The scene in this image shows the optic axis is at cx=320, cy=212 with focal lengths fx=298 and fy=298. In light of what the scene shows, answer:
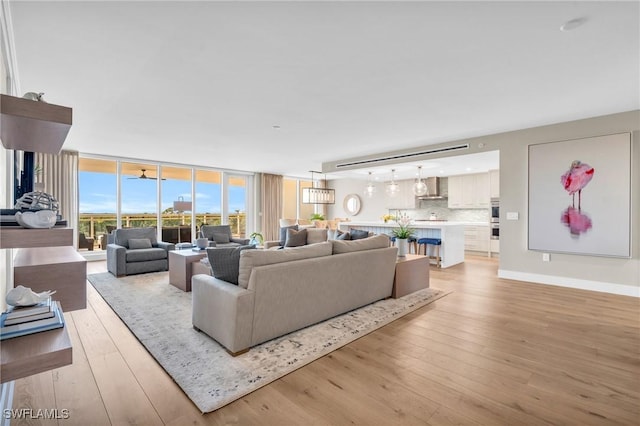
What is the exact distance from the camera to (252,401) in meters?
1.82

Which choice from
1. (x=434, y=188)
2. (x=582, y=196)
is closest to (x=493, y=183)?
(x=434, y=188)

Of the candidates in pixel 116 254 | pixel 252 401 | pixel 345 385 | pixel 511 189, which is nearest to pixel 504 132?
pixel 511 189

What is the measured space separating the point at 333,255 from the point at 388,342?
0.95m

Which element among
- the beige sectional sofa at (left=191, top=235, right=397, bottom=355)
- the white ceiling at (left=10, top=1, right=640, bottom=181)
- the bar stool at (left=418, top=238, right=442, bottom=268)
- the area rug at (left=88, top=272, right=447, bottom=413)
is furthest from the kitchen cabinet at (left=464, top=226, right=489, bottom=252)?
the beige sectional sofa at (left=191, top=235, right=397, bottom=355)

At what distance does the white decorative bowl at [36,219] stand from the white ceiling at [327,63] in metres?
1.61

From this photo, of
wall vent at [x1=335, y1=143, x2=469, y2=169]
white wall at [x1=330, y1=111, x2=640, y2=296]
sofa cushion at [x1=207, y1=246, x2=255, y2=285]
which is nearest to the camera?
sofa cushion at [x1=207, y1=246, x2=255, y2=285]

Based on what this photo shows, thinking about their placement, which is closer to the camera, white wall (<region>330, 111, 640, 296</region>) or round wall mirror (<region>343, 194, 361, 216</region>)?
→ white wall (<region>330, 111, 640, 296</region>)

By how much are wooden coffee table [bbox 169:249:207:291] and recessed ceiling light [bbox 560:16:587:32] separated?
462 centimetres

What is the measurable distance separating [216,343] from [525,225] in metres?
5.00

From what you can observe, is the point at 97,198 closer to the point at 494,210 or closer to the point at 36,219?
the point at 36,219

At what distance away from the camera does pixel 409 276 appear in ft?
13.3

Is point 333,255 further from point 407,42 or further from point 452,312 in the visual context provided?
point 407,42

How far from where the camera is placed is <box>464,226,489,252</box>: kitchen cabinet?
26.1 feet

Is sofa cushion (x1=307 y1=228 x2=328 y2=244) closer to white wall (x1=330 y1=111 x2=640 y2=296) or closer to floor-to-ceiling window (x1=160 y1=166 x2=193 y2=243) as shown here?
white wall (x1=330 y1=111 x2=640 y2=296)
